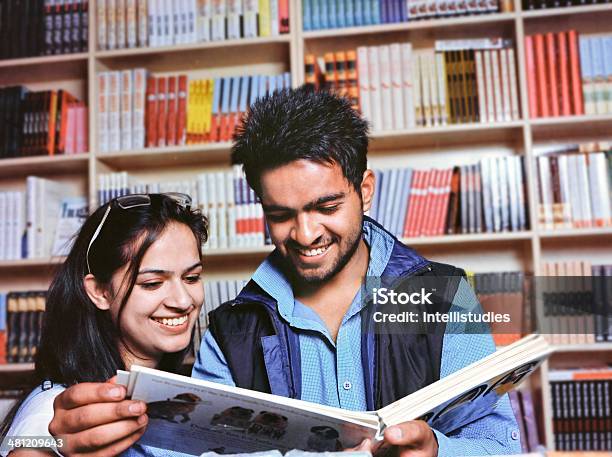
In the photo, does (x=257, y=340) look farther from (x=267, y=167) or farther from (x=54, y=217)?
(x=54, y=217)

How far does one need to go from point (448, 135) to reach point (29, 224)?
1690 mm

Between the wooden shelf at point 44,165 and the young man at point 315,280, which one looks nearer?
the young man at point 315,280

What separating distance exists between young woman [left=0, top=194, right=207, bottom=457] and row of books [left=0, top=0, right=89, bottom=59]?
4.93ft

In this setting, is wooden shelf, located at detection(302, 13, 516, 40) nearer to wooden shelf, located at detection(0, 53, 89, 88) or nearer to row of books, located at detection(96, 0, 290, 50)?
row of books, located at detection(96, 0, 290, 50)

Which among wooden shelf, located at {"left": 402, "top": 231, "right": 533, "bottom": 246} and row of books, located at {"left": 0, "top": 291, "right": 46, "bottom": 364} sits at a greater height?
wooden shelf, located at {"left": 402, "top": 231, "right": 533, "bottom": 246}

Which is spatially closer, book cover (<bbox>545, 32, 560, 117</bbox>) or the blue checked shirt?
the blue checked shirt

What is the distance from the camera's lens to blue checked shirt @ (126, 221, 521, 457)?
3.12 ft

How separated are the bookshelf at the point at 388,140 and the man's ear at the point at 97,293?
105cm

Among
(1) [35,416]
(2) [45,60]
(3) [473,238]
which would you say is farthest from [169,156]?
(1) [35,416]

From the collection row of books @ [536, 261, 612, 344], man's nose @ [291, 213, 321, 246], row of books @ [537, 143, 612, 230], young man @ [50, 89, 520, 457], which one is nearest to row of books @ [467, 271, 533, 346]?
row of books @ [536, 261, 612, 344]

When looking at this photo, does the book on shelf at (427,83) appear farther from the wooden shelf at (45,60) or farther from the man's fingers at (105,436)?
the man's fingers at (105,436)

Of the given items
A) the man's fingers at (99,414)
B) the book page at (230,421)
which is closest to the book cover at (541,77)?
the book page at (230,421)

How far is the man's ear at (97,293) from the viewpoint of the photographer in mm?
1254

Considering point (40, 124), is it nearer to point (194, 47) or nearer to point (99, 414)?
point (194, 47)
